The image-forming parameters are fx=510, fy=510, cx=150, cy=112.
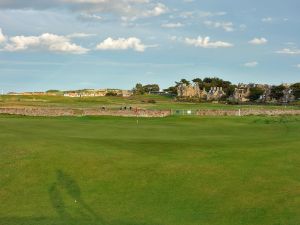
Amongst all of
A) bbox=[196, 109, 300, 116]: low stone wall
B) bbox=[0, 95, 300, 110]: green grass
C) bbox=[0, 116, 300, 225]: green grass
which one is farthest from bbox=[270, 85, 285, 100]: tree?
bbox=[0, 116, 300, 225]: green grass

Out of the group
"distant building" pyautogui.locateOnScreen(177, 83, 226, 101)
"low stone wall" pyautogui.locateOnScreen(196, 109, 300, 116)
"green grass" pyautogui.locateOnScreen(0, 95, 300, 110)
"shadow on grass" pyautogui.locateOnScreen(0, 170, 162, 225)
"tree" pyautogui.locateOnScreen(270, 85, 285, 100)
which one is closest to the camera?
"shadow on grass" pyautogui.locateOnScreen(0, 170, 162, 225)

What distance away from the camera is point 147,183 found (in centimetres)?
2241

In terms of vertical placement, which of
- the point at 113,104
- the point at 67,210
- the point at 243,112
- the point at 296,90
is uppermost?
the point at 296,90

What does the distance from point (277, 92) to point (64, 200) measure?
5386 inches

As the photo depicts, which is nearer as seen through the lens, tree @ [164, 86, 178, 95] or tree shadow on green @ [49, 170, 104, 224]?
tree shadow on green @ [49, 170, 104, 224]

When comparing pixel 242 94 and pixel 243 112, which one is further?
pixel 242 94

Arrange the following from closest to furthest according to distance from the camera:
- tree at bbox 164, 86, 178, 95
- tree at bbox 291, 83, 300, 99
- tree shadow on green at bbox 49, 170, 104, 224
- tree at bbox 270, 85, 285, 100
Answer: tree shadow on green at bbox 49, 170, 104, 224 < tree at bbox 291, 83, 300, 99 < tree at bbox 270, 85, 285, 100 < tree at bbox 164, 86, 178, 95

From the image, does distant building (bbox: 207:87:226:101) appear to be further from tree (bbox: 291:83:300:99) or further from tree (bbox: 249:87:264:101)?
tree (bbox: 291:83:300:99)

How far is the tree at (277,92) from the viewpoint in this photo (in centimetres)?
14962

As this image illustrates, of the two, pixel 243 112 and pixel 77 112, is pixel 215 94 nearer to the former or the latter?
pixel 243 112

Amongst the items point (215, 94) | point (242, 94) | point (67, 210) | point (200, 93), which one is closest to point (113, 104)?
point (215, 94)

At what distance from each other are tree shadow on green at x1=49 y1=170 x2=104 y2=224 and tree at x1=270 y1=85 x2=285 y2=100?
133 m

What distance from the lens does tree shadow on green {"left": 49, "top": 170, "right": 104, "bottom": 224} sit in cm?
1862

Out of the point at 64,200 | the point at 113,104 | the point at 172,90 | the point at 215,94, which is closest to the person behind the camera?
the point at 64,200
